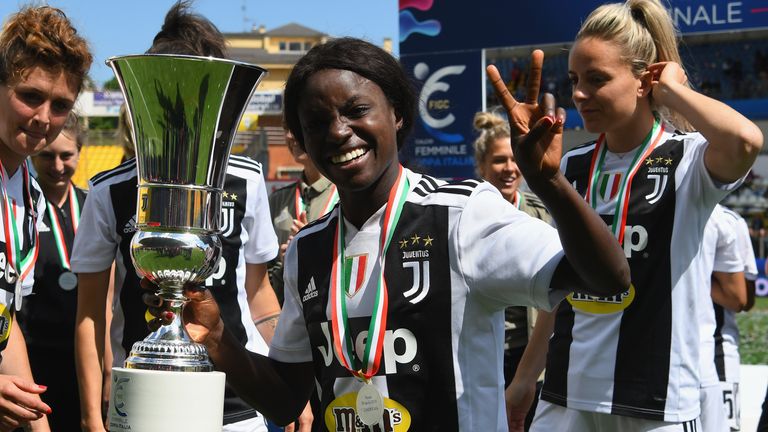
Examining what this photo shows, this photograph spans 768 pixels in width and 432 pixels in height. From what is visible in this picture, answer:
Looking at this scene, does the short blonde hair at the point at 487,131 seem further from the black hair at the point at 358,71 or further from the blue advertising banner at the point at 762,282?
the blue advertising banner at the point at 762,282

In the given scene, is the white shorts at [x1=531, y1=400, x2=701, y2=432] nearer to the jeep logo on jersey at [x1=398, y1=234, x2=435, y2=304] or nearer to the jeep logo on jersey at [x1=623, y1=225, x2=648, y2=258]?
the jeep logo on jersey at [x1=623, y1=225, x2=648, y2=258]

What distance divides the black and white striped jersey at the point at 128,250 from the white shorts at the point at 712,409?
1629 millimetres

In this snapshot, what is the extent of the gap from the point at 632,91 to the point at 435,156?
15.4 m

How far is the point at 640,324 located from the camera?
129 inches

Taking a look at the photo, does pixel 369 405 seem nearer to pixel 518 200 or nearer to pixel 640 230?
pixel 640 230

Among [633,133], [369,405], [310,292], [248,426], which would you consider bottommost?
[248,426]

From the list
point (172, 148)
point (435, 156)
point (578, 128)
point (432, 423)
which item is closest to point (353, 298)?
point (432, 423)

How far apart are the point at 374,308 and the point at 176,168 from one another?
1.80 ft

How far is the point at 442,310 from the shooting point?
226 cm

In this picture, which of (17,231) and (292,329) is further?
(17,231)

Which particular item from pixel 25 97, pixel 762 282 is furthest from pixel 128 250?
pixel 762 282

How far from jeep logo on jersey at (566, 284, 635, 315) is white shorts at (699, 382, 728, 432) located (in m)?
0.60

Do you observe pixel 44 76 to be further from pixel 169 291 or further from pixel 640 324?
pixel 640 324

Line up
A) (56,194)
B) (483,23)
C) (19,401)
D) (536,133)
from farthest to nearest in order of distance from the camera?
(483,23) → (56,194) → (19,401) → (536,133)
